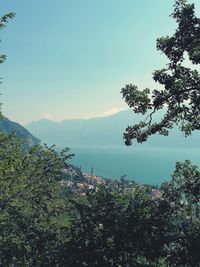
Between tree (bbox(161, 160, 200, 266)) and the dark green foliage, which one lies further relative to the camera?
the dark green foliage

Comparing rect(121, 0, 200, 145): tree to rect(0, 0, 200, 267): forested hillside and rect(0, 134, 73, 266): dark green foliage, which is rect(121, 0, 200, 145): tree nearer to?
rect(0, 0, 200, 267): forested hillside

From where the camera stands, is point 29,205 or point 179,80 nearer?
point 179,80

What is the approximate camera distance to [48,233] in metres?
28.4

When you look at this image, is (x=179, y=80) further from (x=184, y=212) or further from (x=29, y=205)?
(x=29, y=205)

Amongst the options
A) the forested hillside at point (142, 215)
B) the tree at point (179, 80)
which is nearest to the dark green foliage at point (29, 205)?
the forested hillside at point (142, 215)

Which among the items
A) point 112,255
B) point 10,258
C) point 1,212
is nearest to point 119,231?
point 112,255

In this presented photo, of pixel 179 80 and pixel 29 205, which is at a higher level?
pixel 179 80

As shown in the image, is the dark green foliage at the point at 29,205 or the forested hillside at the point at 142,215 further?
the dark green foliage at the point at 29,205

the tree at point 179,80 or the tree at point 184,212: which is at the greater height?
the tree at point 179,80

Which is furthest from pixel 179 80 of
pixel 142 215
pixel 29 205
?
pixel 29 205

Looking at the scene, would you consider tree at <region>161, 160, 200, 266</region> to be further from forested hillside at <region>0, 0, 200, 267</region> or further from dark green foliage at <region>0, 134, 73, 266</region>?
dark green foliage at <region>0, 134, 73, 266</region>

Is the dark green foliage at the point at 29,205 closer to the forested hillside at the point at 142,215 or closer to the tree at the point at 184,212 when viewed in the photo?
the forested hillside at the point at 142,215

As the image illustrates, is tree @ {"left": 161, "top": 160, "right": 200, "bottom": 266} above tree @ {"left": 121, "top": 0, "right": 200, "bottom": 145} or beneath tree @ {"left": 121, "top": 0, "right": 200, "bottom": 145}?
beneath

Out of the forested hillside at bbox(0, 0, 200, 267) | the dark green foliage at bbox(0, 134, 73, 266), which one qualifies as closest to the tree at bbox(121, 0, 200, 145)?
the forested hillside at bbox(0, 0, 200, 267)
